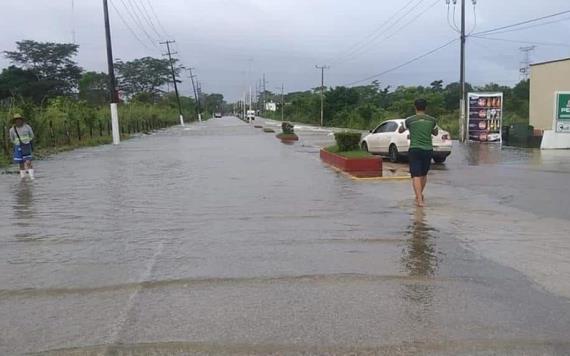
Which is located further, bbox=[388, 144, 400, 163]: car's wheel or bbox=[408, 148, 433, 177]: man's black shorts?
bbox=[388, 144, 400, 163]: car's wheel

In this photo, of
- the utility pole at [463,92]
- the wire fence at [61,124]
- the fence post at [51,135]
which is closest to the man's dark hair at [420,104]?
the wire fence at [61,124]

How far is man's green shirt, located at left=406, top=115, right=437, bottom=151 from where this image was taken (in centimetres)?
1016

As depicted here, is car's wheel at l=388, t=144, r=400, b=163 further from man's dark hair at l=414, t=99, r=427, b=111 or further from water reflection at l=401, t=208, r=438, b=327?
water reflection at l=401, t=208, r=438, b=327

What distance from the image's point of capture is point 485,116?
3006cm

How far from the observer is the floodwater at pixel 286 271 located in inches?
175

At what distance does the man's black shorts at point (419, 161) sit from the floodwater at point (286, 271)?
61cm

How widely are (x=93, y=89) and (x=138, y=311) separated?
80.8 meters

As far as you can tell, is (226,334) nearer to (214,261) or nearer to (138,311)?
(138,311)

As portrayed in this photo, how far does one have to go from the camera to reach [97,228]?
8.67 metres

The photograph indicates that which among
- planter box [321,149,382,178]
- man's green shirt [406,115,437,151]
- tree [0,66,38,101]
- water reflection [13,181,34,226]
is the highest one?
tree [0,66,38,101]

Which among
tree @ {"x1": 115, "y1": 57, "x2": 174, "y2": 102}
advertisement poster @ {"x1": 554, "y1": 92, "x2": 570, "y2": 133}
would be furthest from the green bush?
tree @ {"x1": 115, "y1": 57, "x2": 174, "y2": 102}

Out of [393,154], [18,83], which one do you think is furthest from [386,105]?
[393,154]

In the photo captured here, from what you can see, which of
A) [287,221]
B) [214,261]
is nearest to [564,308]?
[214,261]

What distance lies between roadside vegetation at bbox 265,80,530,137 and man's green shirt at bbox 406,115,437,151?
29.6m
